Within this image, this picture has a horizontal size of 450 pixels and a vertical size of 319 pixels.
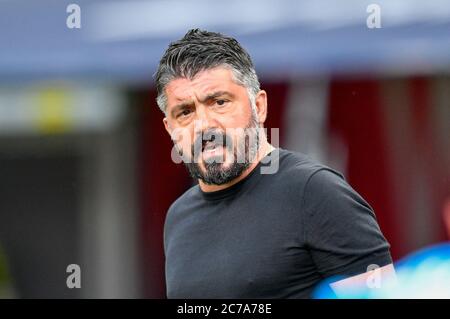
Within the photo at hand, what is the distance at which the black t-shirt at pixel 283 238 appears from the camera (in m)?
1.57

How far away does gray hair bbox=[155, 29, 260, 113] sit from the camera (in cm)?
179

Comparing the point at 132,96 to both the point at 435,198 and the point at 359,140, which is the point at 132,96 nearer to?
the point at 359,140

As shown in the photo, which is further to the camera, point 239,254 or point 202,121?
point 202,121

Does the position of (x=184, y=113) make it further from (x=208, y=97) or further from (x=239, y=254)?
(x=239, y=254)

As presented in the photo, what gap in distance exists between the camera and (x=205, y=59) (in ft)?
5.88

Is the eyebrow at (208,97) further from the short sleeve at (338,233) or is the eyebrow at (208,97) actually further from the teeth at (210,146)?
the short sleeve at (338,233)

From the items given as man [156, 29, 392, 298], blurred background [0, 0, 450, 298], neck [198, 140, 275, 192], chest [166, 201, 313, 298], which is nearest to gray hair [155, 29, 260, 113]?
man [156, 29, 392, 298]

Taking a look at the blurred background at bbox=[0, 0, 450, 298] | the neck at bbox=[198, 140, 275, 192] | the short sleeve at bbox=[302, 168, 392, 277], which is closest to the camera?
the short sleeve at bbox=[302, 168, 392, 277]

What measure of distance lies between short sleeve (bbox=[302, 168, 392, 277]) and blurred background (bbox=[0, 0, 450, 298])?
1.92m

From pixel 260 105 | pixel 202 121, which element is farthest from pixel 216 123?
pixel 260 105

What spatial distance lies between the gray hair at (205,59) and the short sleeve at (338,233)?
347 millimetres

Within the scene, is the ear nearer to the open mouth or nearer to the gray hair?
the gray hair

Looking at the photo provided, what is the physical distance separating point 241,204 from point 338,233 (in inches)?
10.0
